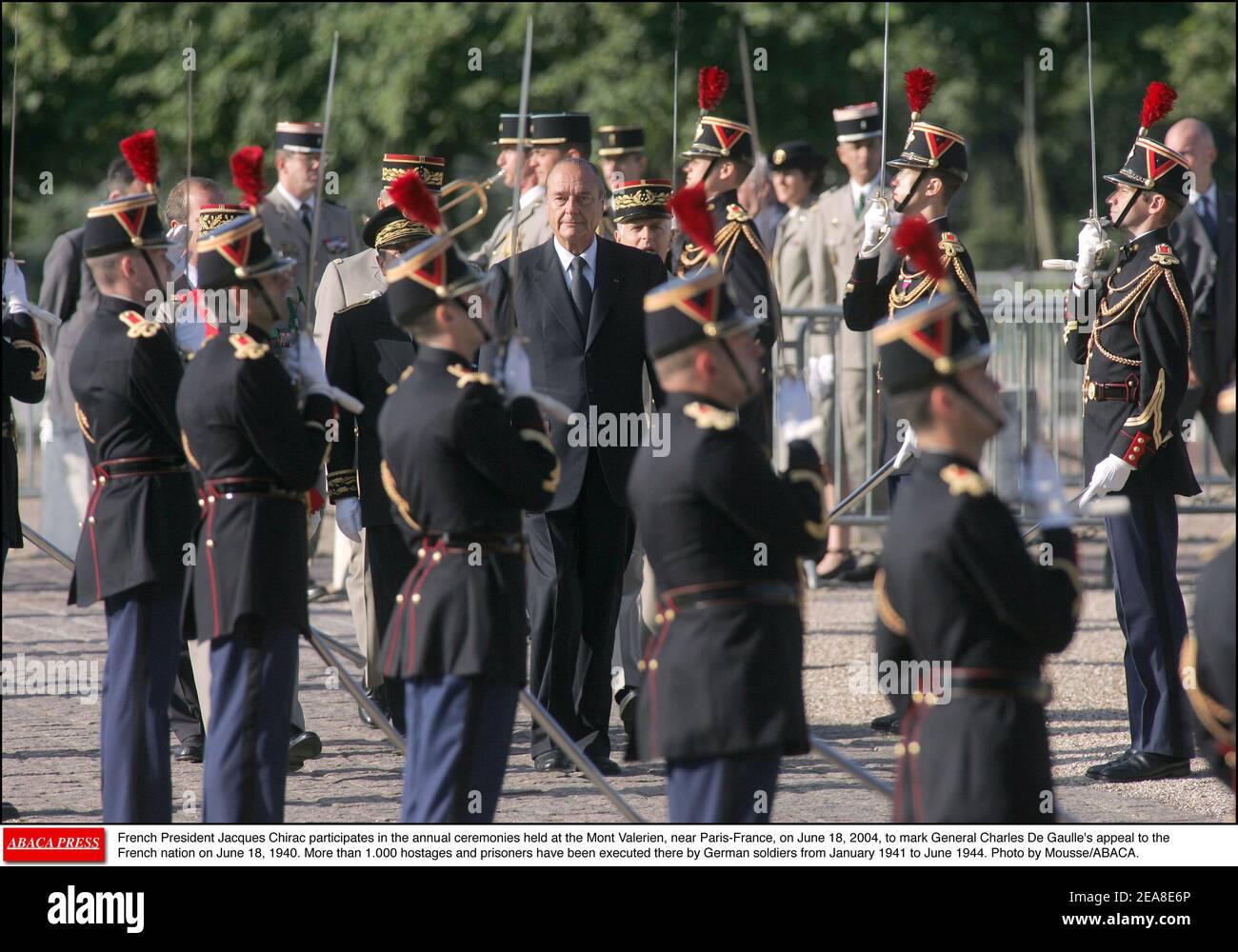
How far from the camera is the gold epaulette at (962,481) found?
454 centimetres

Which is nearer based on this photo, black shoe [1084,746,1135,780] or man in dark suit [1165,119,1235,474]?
black shoe [1084,746,1135,780]

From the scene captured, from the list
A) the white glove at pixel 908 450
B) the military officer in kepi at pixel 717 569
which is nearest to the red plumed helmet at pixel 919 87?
the white glove at pixel 908 450

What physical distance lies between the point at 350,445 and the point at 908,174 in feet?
7.96

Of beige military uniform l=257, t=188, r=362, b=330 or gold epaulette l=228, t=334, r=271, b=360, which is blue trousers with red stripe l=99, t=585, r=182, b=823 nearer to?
gold epaulette l=228, t=334, r=271, b=360

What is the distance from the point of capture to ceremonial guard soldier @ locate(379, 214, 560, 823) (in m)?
5.45

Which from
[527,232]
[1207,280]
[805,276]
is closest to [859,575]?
[805,276]

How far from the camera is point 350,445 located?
770 cm

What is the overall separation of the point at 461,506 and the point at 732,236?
3.29 meters

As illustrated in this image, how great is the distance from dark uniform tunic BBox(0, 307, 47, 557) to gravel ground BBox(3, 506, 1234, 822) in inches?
40.5

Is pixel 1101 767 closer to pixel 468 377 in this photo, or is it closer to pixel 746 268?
pixel 746 268

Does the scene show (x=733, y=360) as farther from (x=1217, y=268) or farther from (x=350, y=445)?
(x=1217, y=268)

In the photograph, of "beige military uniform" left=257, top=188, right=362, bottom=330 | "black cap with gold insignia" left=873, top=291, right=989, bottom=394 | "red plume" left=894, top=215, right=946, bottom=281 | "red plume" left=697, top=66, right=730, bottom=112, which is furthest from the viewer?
"beige military uniform" left=257, top=188, right=362, bottom=330

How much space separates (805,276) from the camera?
12.5m

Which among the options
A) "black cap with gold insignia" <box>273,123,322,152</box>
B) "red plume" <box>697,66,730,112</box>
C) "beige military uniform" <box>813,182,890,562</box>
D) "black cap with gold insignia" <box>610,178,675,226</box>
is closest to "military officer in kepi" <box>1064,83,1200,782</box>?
"red plume" <box>697,66,730,112</box>
